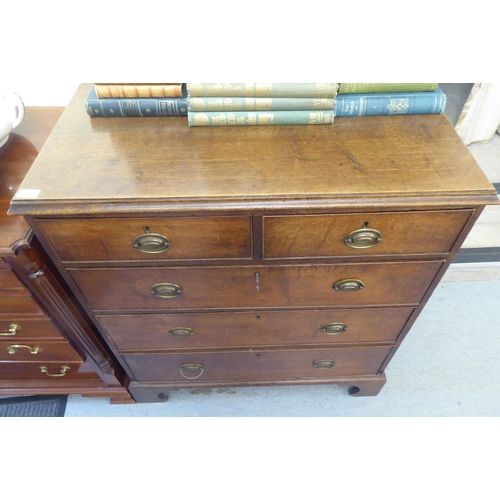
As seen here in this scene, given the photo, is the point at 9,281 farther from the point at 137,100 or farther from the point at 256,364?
the point at 256,364

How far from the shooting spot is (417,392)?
145 centimetres

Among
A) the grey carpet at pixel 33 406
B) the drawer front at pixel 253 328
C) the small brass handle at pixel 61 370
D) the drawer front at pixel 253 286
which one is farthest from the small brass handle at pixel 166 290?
the grey carpet at pixel 33 406

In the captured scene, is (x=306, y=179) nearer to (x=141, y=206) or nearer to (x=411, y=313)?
(x=141, y=206)

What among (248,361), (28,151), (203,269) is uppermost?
(28,151)

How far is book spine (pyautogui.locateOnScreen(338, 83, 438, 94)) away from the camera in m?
0.85

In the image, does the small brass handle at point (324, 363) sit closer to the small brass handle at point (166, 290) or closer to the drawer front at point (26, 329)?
the small brass handle at point (166, 290)

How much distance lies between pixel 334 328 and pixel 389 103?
62cm

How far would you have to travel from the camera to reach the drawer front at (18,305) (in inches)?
37.7

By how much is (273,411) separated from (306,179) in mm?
1012

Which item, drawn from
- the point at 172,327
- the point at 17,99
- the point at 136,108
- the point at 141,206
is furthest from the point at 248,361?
the point at 17,99

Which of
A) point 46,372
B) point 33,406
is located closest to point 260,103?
point 46,372

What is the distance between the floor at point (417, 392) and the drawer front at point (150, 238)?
0.83m

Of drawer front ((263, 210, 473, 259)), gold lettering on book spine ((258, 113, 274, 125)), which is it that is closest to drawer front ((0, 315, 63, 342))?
drawer front ((263, 210, 473, 259))

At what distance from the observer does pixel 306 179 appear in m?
0.75
